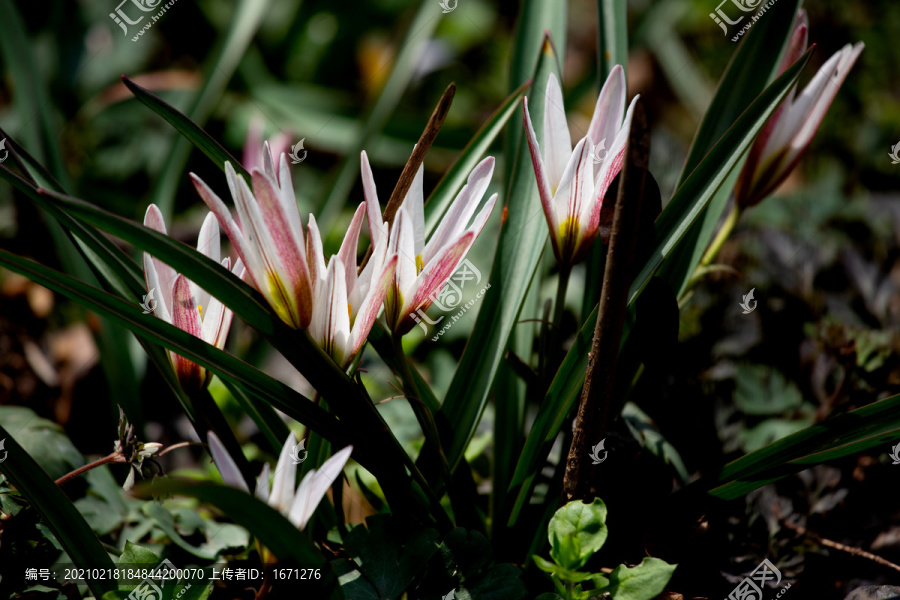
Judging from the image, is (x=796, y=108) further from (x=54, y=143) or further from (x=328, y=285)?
(x=54, y=143)

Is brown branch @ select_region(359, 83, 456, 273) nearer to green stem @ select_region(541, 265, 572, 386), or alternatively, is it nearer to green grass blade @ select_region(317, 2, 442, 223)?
green stem @ select_region(541, 265, 572, 386)

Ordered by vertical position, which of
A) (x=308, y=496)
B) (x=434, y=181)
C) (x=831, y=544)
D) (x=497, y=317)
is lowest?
(x=831, y=544)

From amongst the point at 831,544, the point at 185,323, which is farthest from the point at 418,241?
the point at 831,544

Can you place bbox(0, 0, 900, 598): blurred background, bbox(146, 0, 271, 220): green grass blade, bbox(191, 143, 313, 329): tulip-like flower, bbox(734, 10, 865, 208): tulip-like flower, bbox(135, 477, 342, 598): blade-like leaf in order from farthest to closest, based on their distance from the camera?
bbox(146, 0, 271, 220): green grass blade, bbox(0, 0, 900, 598): blurred background, bbox(734, 10, 865, 208): tulip-like flower, bbox(191, 143, 313, 329): tulip-like flower, bbox(135, 477, 342, 598): blade-like leaf

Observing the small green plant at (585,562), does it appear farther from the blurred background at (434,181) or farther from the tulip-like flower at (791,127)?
the tulip-like flower at (791,127)

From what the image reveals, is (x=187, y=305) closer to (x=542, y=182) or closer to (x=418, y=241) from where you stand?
(x=418, y=241)

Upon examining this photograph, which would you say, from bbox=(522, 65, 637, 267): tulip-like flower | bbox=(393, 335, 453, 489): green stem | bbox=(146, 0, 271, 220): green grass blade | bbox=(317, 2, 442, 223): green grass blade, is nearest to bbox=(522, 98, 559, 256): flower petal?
bbox=(522, 65, 637, 267): tulip-like flower

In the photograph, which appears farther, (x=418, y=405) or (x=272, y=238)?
(x=418, y=405)
